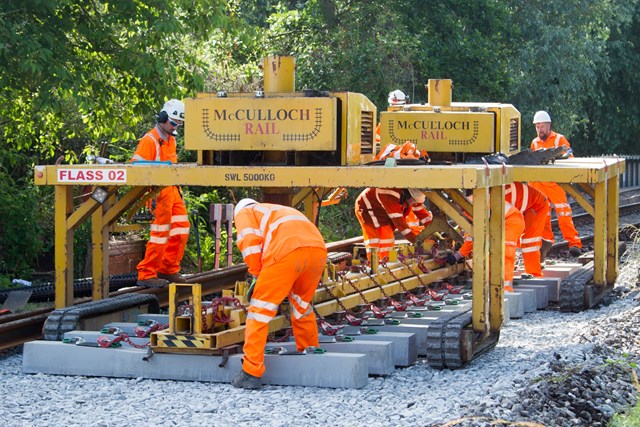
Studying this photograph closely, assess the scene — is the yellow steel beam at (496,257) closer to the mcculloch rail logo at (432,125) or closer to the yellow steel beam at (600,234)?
the yellow steel beam at (600,234)

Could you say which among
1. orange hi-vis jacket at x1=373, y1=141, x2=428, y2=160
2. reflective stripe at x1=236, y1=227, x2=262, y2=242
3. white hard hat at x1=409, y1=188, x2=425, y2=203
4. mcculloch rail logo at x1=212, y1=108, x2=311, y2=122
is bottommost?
reflective stripe at x1=236, y1=227, x2=262, y2=242

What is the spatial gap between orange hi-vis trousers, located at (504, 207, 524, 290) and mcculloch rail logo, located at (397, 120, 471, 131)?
1525 mm

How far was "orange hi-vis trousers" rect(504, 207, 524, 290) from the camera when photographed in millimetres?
12430

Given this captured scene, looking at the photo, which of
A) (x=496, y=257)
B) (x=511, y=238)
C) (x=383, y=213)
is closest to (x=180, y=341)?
(x=496, y=257)

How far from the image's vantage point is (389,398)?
809 centimetres

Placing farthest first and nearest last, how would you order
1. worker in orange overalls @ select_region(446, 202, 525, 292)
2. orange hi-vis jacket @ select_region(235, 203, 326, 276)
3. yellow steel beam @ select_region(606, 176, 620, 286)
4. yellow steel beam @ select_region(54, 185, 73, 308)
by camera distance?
yellow steel beam @ select_region(606, 176, 620, 286) → worker in orange overalls @ select_region(446, 202, 525, 292) → yellow steel beam @ select_region(54, 185, 73, 308) → orange hi-vis jacket @ select_region(235, 203, 326, 276)

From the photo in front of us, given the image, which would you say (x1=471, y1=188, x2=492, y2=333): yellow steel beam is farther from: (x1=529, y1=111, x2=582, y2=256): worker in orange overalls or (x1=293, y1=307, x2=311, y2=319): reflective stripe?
(x1=529, y1=111, x2=582, y2=256): worker in orange overalls

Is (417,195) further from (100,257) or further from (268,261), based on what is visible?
(268,261)

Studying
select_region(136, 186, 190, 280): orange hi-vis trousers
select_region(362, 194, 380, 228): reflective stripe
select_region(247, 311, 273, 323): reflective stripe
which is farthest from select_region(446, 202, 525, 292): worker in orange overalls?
select_region(247, 311, 273, 323): reflective stripe

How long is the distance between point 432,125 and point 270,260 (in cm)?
579

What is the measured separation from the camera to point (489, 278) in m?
10.4

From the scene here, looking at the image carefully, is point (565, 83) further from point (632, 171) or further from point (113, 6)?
point (113, 6)

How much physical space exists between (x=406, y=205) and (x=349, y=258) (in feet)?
3.07

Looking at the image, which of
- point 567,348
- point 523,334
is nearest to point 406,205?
point 523,334
